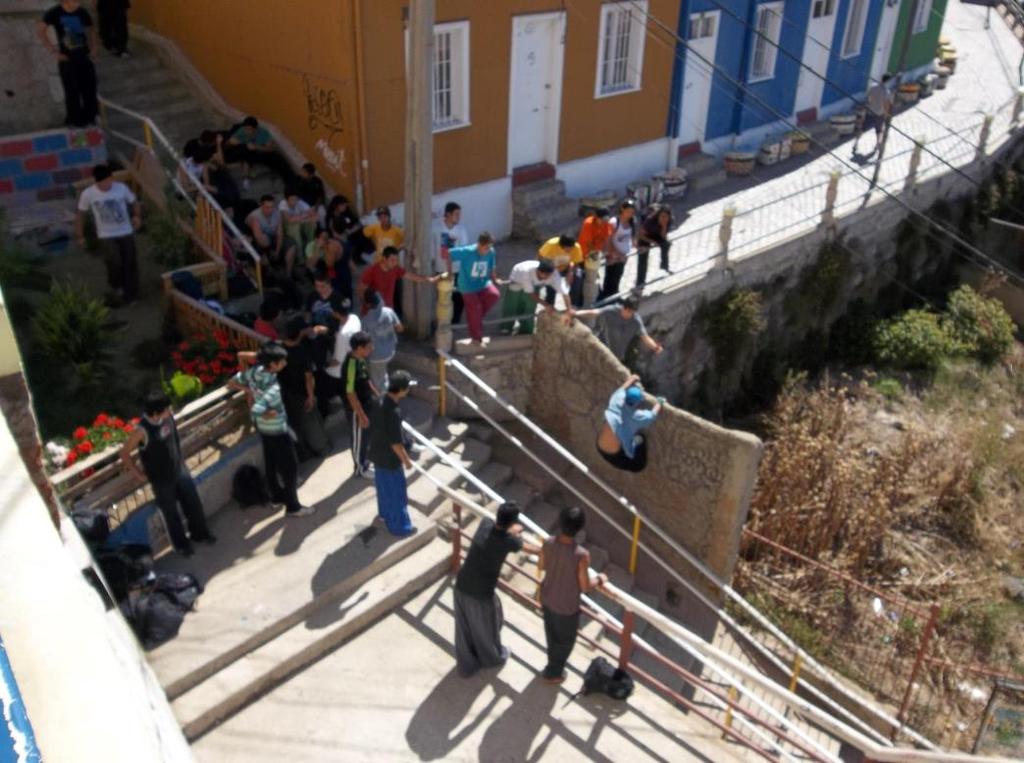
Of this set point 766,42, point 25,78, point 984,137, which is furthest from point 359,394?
point 984,137

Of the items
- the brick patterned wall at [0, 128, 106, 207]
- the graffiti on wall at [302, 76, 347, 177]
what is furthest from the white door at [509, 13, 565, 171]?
the brick patterned wall at [0, 128, 106, 207]

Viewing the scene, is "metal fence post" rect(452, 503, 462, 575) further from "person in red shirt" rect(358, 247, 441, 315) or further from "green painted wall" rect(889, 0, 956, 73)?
"green painted wall" rect(889, 0, 956, 73)

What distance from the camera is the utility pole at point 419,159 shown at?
348 inches

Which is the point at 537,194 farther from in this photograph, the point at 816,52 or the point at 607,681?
the point at 816,52

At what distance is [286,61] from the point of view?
1243 centimetres

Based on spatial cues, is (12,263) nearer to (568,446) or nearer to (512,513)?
(568,446)

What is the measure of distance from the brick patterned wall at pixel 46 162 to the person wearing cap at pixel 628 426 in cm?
787

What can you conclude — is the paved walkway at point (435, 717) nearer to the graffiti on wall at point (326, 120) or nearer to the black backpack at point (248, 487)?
the black backpack at point (248, 487)

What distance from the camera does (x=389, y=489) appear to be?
7816 mm

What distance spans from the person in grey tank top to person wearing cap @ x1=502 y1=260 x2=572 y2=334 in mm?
3631

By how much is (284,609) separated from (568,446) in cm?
403

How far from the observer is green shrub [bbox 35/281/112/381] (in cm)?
945

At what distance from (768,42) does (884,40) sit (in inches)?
266

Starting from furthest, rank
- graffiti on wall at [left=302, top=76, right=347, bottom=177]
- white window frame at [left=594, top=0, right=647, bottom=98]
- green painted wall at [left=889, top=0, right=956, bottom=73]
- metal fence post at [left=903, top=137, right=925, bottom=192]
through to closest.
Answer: green painted wall at [left=889, top=0, right=956, bottom=73] → metal fence post at [left=903, top=137, right=925, bottom=192] → white window frame at [left=594, top=0, right=647, bottom=98] → graffiti on wall at [left=302, top=76, right=347, bottom=177]
